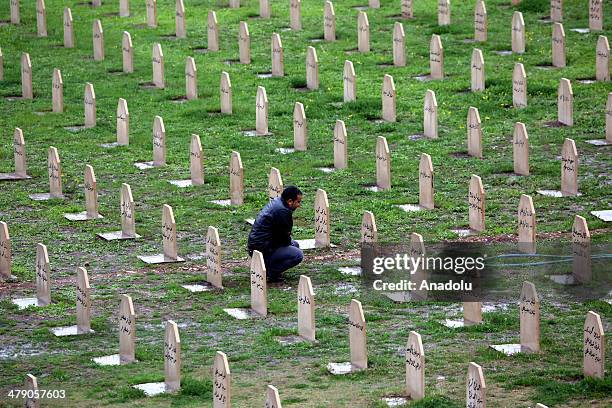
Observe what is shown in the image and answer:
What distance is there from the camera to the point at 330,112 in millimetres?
28219

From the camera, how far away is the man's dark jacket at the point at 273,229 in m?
20.3

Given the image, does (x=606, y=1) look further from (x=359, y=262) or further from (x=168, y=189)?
(x=359, y=262)

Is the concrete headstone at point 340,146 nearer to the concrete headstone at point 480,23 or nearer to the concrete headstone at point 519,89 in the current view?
the concrete headstone at point 519,89

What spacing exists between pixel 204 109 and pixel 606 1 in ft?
33.9

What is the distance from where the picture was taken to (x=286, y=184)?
79.8 feet

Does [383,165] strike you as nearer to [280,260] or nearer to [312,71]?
[280,260]

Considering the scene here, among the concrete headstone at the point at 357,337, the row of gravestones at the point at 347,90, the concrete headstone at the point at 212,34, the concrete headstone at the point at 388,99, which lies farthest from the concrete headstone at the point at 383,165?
the concrete headstone at the point at 212,34

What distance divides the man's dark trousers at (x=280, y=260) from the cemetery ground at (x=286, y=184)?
0.23m

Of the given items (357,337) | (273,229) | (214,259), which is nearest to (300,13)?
(273,229)

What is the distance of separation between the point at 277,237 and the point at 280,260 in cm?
31

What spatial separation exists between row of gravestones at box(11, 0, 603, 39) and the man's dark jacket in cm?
1291

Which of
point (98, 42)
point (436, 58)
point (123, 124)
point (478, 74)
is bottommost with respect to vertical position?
point (123, 124)

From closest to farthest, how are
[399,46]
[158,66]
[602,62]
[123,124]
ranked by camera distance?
[123,124], [602,62], [158,66], [399,46]

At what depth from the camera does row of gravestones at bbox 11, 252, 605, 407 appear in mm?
15258
